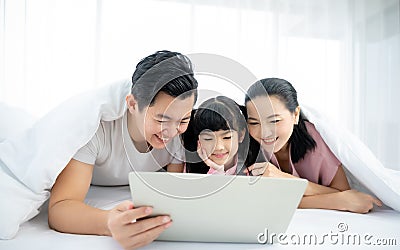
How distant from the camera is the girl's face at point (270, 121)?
113 cm

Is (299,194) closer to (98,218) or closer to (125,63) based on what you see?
(98,218)

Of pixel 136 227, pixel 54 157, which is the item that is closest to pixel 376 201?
pixel 136 227

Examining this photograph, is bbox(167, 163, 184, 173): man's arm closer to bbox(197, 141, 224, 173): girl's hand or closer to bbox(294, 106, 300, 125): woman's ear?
bbox(197, 141, 224, 173): girl's hand

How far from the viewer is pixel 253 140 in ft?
3.76

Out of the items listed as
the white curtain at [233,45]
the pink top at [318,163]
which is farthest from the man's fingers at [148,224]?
the white curtain at [233,45]

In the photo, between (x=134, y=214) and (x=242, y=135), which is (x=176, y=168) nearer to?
(x=242, y=135)

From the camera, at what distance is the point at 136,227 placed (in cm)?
80

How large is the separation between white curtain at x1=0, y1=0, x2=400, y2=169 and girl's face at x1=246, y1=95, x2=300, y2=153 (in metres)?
1.30

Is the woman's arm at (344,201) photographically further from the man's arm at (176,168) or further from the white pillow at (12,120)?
the white pillow at (12,120)

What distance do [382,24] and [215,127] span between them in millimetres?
2633

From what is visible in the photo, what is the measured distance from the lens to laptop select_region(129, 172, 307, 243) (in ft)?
2.45

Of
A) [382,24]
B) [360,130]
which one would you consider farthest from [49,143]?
[382,24]

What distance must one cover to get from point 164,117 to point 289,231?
402 mm

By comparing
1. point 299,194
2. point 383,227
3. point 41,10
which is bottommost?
point 383,227
